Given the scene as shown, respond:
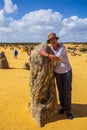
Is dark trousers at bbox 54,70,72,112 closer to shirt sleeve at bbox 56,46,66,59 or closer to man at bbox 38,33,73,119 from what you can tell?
man at bbox 38,33,73,119

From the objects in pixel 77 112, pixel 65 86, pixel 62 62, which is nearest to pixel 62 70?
pixel 62 62

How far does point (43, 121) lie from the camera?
7785 millimetres

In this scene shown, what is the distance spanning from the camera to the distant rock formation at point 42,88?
301 inches

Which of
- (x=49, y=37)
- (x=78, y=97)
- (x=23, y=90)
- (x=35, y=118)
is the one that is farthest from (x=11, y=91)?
(x=49, y=37)

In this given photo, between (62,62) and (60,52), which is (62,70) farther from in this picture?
(60,52)

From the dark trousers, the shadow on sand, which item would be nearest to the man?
the dark trousers

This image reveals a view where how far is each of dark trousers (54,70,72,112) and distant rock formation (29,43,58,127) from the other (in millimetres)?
229

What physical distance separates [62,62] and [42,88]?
0.91 m

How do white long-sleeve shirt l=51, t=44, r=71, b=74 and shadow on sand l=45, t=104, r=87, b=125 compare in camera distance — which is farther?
shadow on sand l=45, t=104, r=87, b=125

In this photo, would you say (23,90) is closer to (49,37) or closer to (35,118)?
(35,118)

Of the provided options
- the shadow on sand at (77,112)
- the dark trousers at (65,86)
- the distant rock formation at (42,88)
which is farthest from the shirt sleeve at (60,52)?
the shadow on sand at (77,112)

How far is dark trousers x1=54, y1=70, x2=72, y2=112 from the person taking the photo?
25.5 ft

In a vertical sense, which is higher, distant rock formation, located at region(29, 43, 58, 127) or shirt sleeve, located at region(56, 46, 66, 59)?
shirt sleeve, located at region(56, 46, 66, 59)

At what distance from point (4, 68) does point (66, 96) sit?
1347cm
